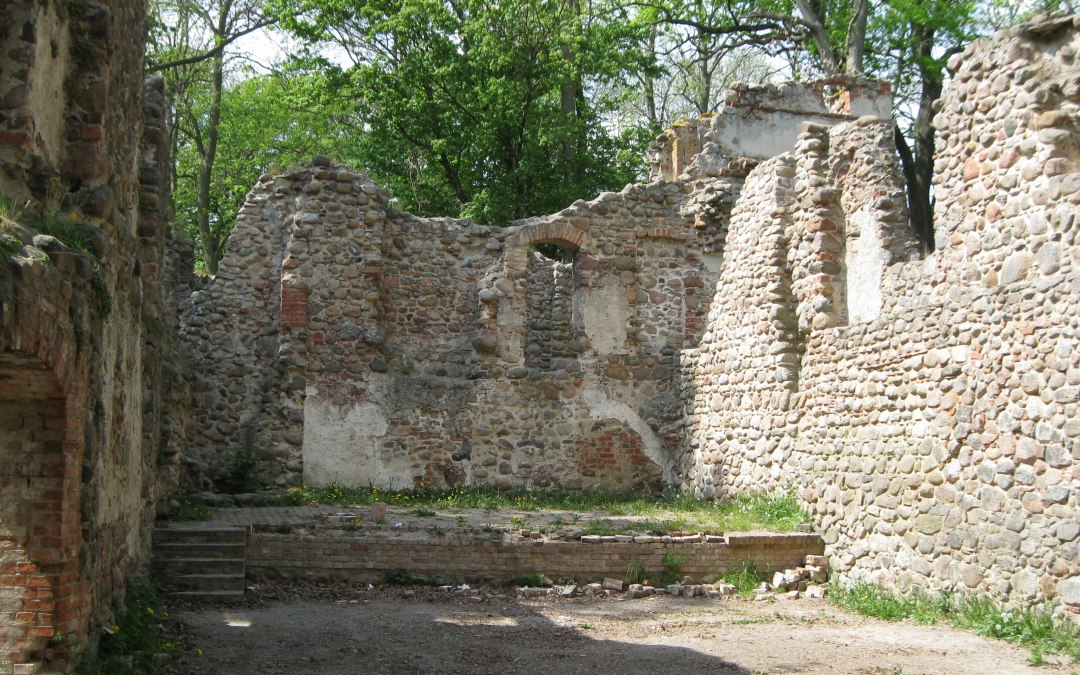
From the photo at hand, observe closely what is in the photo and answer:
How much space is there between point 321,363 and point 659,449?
16.3ft

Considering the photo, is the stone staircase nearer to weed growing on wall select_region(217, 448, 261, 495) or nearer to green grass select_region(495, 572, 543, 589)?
green grass select_region(495, 572, 543, 589)

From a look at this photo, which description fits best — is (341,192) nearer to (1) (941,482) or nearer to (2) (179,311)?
(2) (179,311)

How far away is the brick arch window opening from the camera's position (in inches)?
602

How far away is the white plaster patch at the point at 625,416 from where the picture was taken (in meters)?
14.7

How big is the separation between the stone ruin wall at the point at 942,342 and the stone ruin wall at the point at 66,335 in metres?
6.61

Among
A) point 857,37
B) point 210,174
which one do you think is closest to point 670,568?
point 857,37

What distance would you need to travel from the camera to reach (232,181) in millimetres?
25781

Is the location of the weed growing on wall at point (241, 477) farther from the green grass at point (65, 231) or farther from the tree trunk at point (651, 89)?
the tree trunk at point (651, 89)

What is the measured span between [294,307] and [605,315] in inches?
177

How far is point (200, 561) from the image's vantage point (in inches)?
358

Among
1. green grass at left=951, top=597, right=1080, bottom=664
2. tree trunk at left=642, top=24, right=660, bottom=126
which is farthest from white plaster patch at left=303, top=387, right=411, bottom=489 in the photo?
tree trunk at left=642, top=24, right=660, bottom=126

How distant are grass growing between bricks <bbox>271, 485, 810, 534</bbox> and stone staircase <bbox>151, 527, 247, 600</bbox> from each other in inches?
122

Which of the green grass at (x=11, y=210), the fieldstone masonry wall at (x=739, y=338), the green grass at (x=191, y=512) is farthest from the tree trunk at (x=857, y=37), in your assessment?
the green grass at (x=11, y=210)

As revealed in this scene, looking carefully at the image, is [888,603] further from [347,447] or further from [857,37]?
[857,37]
